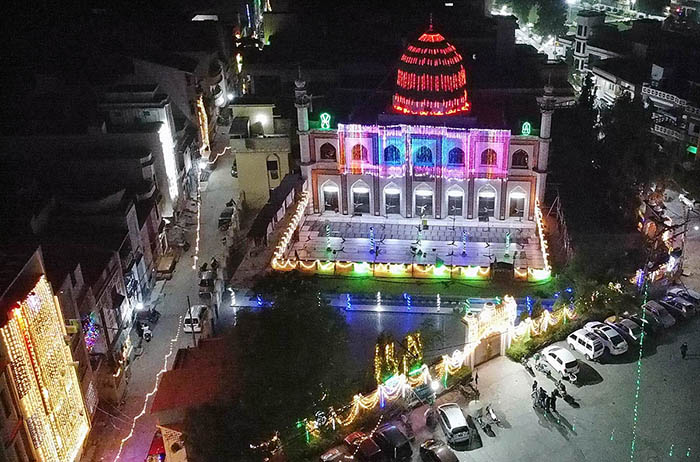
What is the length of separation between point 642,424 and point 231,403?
19312 millimetres

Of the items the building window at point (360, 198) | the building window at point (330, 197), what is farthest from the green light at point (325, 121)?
the building window at point (360, 198)

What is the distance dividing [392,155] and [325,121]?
5.75 metres

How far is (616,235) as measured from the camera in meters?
47.3

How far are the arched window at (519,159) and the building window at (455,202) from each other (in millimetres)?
4594

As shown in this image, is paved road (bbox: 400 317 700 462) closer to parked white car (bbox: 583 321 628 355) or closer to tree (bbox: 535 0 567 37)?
parked white car (bbox: 583 321 628 355)

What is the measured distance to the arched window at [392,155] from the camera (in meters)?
52.5

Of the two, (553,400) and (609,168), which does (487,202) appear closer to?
(609,168)

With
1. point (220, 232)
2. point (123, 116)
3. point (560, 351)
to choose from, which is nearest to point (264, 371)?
point (560, 351)

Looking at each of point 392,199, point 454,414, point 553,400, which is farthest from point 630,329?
point 392,199

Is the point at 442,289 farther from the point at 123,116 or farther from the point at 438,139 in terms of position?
the point at 123,116

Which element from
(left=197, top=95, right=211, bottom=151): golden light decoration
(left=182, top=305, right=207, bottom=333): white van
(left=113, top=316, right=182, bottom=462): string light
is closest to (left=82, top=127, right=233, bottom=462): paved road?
(left=113, top=316, right=182, bottom=462): string light

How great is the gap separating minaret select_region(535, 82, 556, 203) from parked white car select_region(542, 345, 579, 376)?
694 inches

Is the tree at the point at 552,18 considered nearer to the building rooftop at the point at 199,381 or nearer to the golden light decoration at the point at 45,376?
the building rooftop at the point at 199,381

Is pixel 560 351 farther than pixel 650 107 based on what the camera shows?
No
